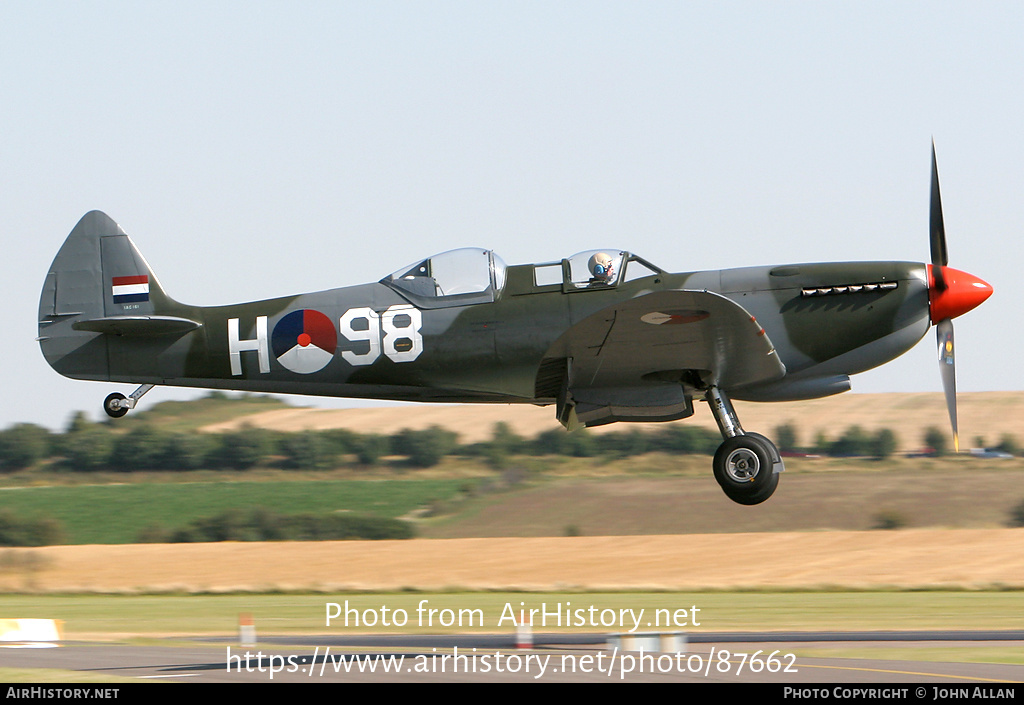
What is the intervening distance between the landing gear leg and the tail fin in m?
0.23

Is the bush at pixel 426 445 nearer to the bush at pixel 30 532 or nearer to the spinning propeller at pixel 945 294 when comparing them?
the bush at pixel 30 532

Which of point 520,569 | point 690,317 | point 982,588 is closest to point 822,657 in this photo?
point 690,317

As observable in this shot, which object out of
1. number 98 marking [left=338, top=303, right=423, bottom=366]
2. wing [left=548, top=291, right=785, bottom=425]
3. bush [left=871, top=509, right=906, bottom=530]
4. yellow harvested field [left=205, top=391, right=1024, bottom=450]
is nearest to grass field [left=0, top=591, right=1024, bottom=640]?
bush [left=871, top=509, right=906, bottom=530]

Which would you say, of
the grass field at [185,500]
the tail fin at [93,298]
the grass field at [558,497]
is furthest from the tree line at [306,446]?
the tail fin at [93,298]

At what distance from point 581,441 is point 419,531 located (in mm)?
5880

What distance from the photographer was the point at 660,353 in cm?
973

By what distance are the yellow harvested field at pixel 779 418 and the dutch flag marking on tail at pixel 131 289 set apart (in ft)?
85.8

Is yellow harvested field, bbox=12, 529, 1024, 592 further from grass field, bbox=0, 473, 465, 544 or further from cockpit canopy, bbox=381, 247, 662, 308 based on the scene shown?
cockpit canopy, bbox=381, 247, 662, 308

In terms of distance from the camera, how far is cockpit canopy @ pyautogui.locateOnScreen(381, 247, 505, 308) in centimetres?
1003

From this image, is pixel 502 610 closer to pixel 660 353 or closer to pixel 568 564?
pixel 568 564

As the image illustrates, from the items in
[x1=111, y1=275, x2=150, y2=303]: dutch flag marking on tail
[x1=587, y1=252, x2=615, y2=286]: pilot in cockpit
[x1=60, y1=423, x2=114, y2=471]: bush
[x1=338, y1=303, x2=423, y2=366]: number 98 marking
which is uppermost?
[x1=111, y1=275, x2=150, y2=303]: dutch flag marking on tail

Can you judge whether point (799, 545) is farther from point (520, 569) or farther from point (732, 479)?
point (732, 479)

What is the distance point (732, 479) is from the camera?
9.75 m

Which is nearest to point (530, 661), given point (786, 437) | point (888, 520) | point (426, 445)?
point (888, 520)
